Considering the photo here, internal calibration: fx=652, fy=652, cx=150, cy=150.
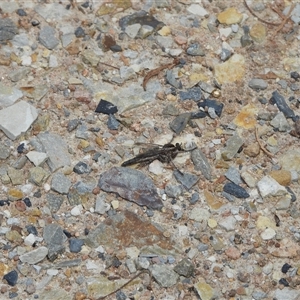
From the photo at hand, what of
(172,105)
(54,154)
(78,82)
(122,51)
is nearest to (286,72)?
(172,105)

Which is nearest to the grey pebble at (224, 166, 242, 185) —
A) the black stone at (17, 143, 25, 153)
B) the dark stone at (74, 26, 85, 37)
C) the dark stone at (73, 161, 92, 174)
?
the dark stone at (73, 161, 92, 174)

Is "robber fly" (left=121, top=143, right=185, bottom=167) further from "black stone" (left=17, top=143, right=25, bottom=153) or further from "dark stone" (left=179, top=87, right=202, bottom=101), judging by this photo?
"black stone" (left=17, top=143, right=25, bottom=153)

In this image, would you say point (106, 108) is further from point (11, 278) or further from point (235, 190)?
point (11, 278)

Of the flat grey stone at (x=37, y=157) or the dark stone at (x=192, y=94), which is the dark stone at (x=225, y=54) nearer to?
the dark stone at (x=192, y=94)

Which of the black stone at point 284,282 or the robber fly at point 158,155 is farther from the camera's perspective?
the robber fly at point 158,155

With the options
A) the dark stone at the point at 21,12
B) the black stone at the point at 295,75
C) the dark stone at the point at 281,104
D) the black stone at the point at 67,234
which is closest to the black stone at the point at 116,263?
the black stone at the point at 67,234

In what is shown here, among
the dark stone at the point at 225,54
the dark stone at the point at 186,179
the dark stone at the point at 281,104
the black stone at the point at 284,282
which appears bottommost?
the black stone at the point at 284,282

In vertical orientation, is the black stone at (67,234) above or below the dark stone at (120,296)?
above
